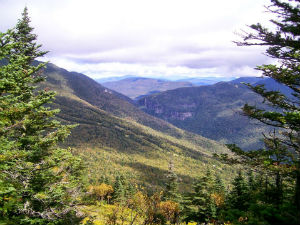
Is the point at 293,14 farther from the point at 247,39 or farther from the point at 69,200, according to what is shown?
the point at 69,200

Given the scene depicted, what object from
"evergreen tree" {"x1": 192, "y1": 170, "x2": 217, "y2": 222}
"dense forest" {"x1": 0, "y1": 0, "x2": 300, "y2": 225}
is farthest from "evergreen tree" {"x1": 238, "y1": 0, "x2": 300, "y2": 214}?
"evergreen tree" {"x1": 192, "y1": 170, "x2": 217, "y2": 222}

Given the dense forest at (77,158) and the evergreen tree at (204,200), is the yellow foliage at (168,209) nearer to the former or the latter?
the evergreen tree at (204,200)

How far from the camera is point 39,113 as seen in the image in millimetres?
13406

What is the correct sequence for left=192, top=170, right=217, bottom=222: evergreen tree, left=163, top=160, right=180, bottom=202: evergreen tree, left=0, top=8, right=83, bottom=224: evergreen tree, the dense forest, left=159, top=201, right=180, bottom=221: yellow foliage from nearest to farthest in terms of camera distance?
the dense forest → left=0, top=8, right=83, bottom=224: evergreen tree → left=159, top=201, right=180, bottom=221: yellow foliage → left=192, top=170, right=217, bottom=222: evergreen tree → left=163, top=160, right=180, bottom=202: evergreen tree

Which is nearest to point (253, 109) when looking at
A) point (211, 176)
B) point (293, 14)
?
point (293, 14)

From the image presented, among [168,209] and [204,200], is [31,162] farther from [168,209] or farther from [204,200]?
[204,200]

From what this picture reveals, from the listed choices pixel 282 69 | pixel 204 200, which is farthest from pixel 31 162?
pixel 204 200

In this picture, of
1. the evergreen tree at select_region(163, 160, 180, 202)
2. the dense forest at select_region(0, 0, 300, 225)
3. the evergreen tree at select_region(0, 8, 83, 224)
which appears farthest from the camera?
the evergreen tree at select_region(163, 160, 180, 202)

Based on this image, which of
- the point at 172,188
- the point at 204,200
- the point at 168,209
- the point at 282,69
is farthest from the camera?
the point at 172,188

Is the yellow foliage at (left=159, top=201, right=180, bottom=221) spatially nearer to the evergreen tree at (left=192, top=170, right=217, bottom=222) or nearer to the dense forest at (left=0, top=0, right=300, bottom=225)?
the evergreen tree at (left=192, top=170, right=217, bottom=222)

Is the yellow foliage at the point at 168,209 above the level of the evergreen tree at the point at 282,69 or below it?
below

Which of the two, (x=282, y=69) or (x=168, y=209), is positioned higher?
(x=282, y=69)

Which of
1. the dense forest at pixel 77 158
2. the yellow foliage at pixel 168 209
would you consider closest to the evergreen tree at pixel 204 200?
the yellow foliage at pixel 168 209

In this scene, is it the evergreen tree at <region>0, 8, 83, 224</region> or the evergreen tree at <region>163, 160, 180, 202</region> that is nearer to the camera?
the evergreen tree at <region>0, 8, 83, 224</region>
